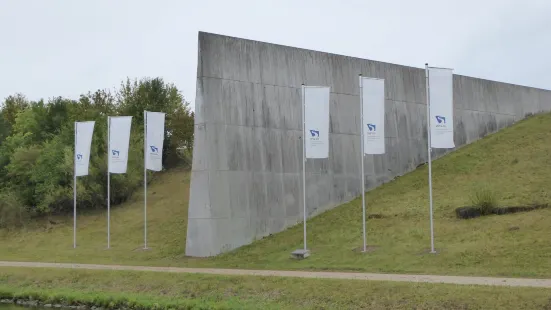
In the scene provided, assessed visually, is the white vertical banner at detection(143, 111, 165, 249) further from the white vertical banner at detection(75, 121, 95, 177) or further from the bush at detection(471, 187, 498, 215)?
the bush at detection(471, 187, 498, 215)

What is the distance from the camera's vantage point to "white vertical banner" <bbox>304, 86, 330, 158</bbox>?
22.5 metres

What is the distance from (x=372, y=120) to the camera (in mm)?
→ 22141

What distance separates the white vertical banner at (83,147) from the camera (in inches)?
1146

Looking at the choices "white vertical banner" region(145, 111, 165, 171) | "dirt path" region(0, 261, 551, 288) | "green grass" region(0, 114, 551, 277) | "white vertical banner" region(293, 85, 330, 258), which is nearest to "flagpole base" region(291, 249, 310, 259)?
"green grass" region(0, 114, 551, 277)

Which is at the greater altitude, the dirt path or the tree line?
the tree line

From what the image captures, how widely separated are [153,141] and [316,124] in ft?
26.3

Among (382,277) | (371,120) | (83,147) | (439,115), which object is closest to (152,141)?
(83,147)

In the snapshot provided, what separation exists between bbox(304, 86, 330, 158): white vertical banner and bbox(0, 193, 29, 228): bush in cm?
2357

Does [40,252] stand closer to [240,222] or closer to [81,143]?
[81,143]

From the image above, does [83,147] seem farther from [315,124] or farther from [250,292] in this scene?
[250,292]

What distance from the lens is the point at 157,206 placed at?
128 feet

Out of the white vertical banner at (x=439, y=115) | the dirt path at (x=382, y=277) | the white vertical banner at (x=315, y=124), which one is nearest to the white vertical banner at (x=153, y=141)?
the dirt path at (x=382, y=277)

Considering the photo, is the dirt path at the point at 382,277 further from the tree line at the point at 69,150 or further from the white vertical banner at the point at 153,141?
the tree line at the point at 69,150

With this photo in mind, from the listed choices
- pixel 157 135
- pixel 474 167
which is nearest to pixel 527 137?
pixel 474 167
